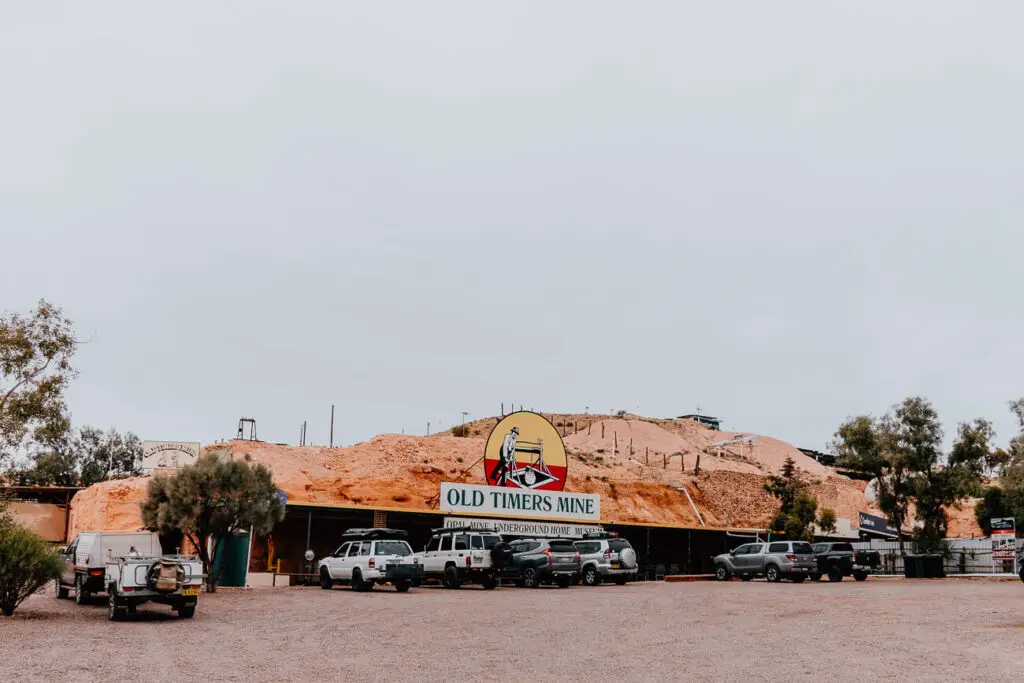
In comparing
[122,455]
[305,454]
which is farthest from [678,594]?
[122,455]

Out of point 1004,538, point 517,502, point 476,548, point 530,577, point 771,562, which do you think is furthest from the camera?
point 517,502

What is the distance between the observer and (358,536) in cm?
3256

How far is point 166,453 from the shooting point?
47.7m

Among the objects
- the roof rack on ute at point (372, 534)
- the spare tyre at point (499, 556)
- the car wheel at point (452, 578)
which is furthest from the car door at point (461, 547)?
the roof rack on ute at point (372, 534)

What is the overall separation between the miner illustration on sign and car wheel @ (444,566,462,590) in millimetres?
9123

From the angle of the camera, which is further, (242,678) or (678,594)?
(678,594)

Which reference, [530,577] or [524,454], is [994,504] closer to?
[524,454]

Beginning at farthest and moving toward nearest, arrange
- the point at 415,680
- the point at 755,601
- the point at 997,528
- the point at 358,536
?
1. the point at 997,528
2. the point at 358,536
3. the point at 755,601
4. the point at 415,680

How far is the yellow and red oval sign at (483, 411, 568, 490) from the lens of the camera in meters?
41.4

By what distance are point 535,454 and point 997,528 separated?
18.8 meters

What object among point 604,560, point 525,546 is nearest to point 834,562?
point 604,560

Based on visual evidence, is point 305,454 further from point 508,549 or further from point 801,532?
point 801,532

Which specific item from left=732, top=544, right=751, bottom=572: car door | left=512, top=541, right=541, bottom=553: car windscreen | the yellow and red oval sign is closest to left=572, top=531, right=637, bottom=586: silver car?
left=512, top=541, right=541, bottom=553: car windscreen

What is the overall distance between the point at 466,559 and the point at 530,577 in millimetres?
2815
